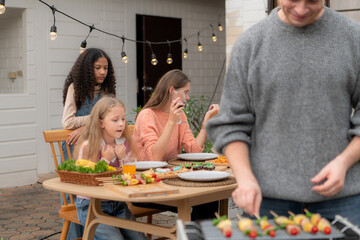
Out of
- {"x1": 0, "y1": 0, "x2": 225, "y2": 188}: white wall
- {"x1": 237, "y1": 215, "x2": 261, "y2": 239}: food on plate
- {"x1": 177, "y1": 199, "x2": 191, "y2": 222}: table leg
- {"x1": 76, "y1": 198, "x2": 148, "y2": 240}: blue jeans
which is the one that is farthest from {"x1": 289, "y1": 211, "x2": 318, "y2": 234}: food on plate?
{"x1": 0, "y1": 0, "x2": 225, "y2": 188}: white wall

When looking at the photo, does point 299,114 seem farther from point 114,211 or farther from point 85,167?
point 114,211

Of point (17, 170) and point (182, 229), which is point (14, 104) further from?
point (182, 229)

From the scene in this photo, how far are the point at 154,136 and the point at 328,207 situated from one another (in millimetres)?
2192

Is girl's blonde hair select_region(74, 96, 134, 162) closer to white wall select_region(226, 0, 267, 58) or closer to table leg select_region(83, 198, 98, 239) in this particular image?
table leg select_region(83, 198, 98, 239)

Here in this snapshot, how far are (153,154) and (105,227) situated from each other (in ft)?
2.51

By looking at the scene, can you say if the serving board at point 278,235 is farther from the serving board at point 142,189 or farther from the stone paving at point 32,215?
the stone paving at point 32,215

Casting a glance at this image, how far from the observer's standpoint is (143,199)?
234 cm

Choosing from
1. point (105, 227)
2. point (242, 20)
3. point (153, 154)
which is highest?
point (242, 20)

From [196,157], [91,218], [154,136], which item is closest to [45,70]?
[154,136]

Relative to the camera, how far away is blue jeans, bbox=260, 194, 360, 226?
4.99 feet

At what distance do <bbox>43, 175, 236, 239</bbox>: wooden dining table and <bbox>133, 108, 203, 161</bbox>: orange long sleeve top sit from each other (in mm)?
824

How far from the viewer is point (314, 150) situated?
1499 mm

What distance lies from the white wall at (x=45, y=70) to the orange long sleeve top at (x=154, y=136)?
3411 millimetres

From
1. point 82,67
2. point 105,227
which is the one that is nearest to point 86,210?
point 105,227
